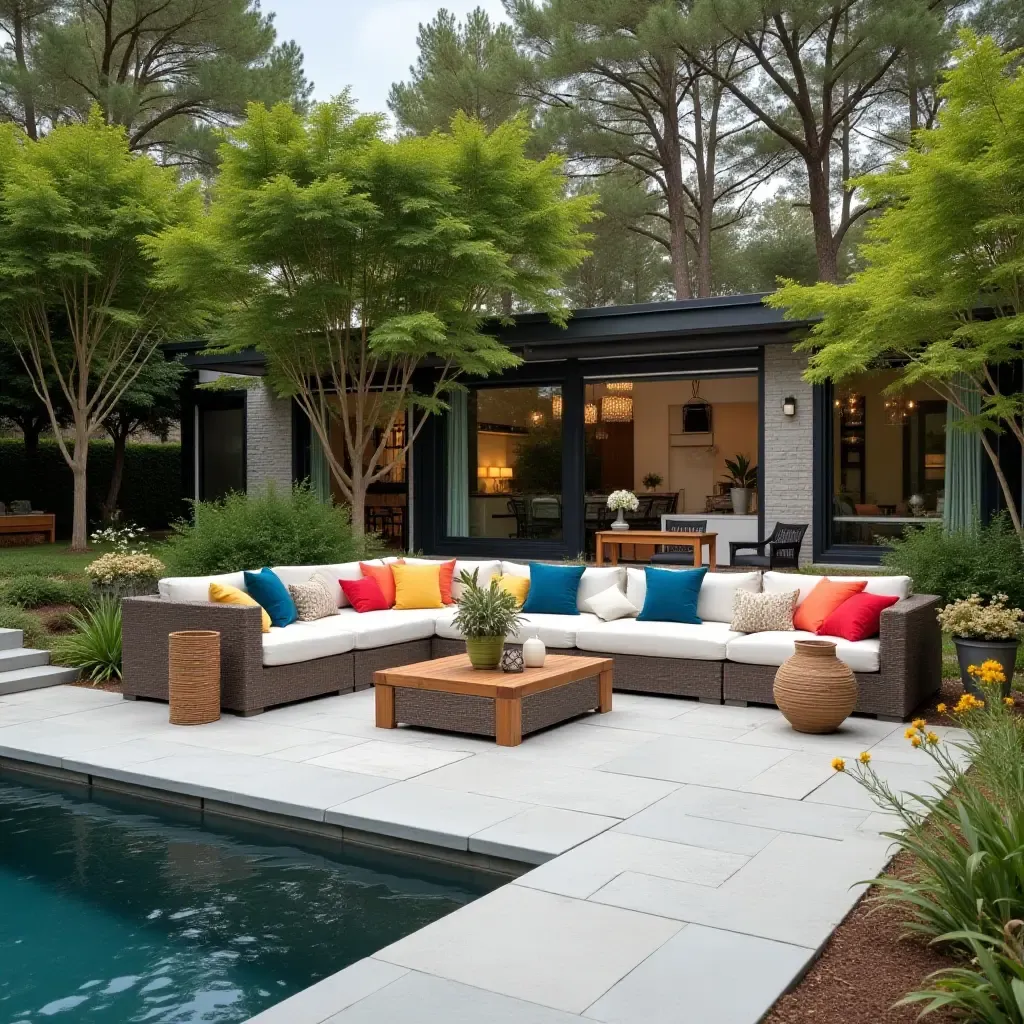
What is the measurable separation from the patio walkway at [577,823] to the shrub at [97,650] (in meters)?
0.49

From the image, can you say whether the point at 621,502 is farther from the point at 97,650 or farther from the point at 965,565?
the point at 97,650

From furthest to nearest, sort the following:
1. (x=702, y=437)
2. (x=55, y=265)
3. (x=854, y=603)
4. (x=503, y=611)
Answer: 1. (x=702, y=437)
2. (x=55, y=265)
3. (x=854, y=603)
4. (x=503, y=611)

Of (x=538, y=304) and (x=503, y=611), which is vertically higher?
(x=538, y=304)

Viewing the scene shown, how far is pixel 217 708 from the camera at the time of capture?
6246 millimetres

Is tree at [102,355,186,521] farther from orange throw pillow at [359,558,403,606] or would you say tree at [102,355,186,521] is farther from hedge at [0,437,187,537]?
orange throw pillow at [359,558,403,606]

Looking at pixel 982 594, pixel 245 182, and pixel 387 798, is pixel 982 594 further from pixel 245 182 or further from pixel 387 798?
pixel 245 182

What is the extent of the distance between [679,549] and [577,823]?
351 inches

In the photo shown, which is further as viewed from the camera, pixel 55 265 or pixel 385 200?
pixel 55 265

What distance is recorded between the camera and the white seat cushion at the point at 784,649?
621 cm

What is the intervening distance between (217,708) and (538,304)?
7686 mm

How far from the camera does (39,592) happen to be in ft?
31.9

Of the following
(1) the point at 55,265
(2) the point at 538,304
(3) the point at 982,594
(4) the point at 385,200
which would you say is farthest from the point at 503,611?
(1) the point at 55,265

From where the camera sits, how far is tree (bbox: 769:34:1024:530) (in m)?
7.48

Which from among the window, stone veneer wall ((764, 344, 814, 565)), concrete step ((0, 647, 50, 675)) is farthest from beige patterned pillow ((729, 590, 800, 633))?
the window
